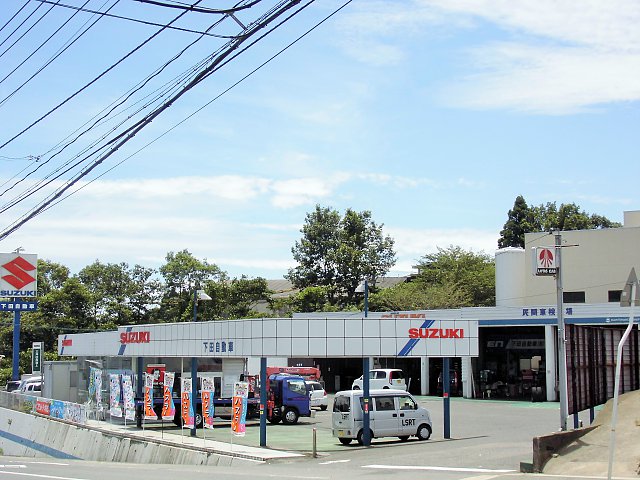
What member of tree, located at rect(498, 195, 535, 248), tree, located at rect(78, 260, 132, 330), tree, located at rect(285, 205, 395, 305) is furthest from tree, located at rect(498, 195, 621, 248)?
tree, located at rect(78, 260, 132, 330)

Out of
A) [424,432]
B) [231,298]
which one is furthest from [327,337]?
[231,298]

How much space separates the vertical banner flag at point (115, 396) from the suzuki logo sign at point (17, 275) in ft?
87.0

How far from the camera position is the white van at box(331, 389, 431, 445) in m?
26.7

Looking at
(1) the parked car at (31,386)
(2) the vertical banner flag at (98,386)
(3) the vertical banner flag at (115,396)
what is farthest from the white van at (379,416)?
(1) the parked car at (31,386)

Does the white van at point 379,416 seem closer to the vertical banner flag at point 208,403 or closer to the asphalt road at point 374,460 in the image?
the asphalt road at point 374,460

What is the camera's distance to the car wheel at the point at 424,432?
91.4 feet

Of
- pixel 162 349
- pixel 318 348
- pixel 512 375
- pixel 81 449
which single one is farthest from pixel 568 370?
pixel 512 375

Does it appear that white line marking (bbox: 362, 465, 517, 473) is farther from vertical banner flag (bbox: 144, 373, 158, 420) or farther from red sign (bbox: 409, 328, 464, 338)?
vertical banner flag (bbox: 144, 373, 158, 420)

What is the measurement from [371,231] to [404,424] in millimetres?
55196

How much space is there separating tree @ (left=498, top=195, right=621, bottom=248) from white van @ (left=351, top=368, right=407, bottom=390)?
47.1 meters

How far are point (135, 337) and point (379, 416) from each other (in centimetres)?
1222

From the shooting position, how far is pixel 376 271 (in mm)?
81375

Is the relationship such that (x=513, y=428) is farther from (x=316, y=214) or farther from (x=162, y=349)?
(x=316, y=214)

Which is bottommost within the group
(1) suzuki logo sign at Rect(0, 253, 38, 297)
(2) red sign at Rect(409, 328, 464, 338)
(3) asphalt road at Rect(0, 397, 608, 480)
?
(3) asphalt road at Rect(0, 397, 608, 480)
